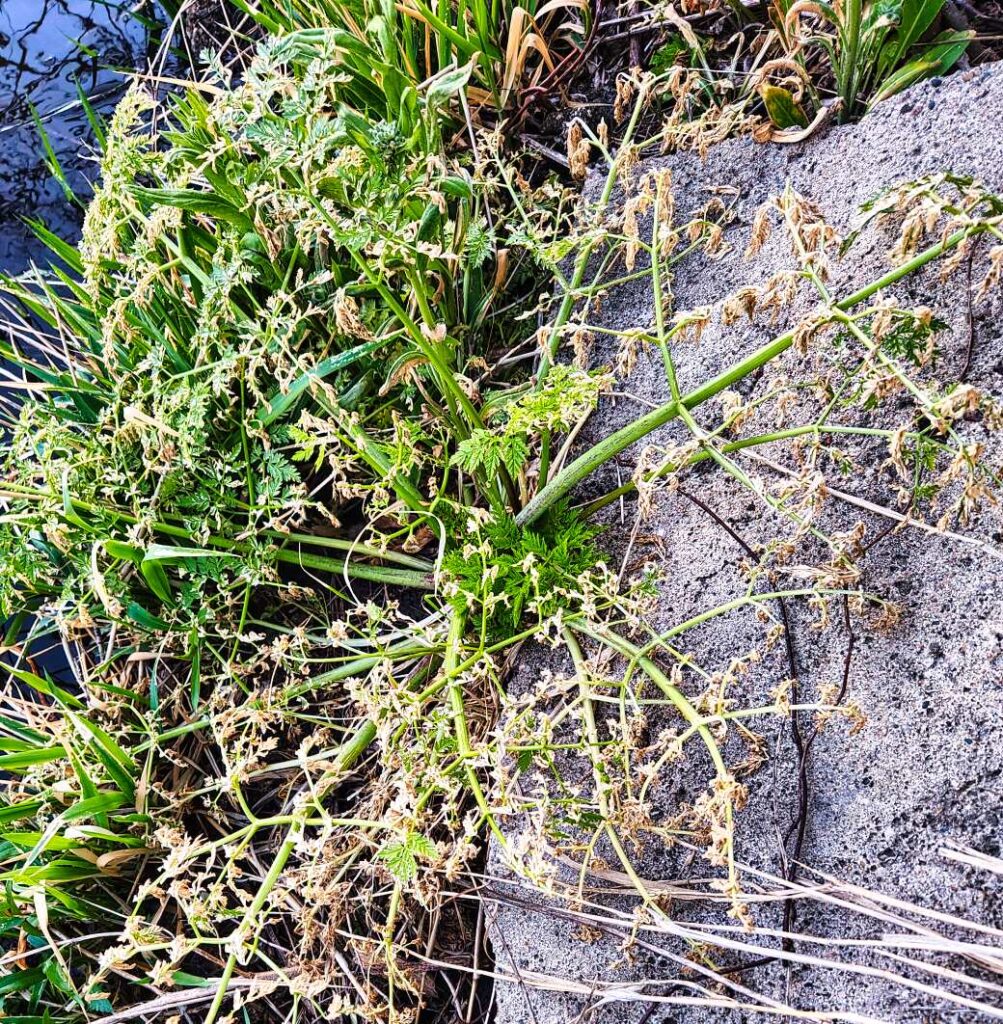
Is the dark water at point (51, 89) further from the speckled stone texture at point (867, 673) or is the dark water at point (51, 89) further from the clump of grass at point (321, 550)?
the speckled stone texture at point (867, 673)

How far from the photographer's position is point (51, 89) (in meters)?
2.93

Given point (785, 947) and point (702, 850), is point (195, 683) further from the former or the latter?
point (785, 947)

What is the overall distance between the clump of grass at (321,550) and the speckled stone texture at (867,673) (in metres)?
0.07

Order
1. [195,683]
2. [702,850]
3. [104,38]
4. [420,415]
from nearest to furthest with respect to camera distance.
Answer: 1. [702,850]
2. [195,683]
3. [420,415]
4. [104,38]

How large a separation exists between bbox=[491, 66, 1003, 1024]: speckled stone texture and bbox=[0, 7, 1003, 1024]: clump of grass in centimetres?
7

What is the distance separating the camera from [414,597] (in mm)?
1937

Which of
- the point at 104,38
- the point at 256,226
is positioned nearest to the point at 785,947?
the point at 256,226

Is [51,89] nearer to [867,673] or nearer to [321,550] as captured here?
[321,550]

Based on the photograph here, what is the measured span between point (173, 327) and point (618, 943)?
156 cm

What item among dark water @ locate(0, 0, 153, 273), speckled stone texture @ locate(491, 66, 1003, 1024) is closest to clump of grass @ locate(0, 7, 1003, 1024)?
speckled stone texture @ locate(491, 66, 1003, 1024)

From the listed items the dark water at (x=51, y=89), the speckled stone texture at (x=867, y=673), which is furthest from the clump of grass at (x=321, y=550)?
the dark water at (x=51, y=89)

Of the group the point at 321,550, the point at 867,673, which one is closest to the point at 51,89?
the point at 321,550

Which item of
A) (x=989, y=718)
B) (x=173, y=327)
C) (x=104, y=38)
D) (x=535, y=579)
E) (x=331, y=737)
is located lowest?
(x=989, y=718)

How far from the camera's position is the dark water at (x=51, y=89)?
277 centimetres
